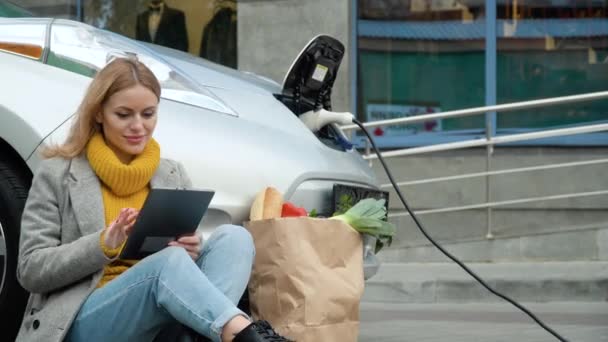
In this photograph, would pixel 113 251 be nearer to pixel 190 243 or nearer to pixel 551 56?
pixel 190 243

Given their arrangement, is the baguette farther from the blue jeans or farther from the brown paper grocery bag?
the blue jeans

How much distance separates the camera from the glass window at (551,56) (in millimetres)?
10383

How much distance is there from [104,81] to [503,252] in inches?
239

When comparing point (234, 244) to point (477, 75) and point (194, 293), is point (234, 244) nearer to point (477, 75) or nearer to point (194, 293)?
point (194, 293)

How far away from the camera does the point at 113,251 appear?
12.8 ft

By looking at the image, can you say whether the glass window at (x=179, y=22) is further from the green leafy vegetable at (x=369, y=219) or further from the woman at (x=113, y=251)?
the woman at (x=113, y=251)

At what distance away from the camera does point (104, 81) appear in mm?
4070

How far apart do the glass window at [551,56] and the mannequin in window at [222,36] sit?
7.20ft

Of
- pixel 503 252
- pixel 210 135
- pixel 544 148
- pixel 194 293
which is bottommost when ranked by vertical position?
pixel 503 252

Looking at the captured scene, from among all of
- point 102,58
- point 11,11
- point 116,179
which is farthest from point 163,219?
point 11,11

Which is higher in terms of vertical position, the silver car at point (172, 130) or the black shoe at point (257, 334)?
the silver car at point (172, 130)

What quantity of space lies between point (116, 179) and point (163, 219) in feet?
0.82

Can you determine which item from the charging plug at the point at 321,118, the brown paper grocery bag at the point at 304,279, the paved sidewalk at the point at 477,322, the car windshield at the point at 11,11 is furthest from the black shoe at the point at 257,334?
the paved sidewalk at the point at 477,322

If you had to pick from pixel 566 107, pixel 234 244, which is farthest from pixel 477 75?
pixel 234 244
